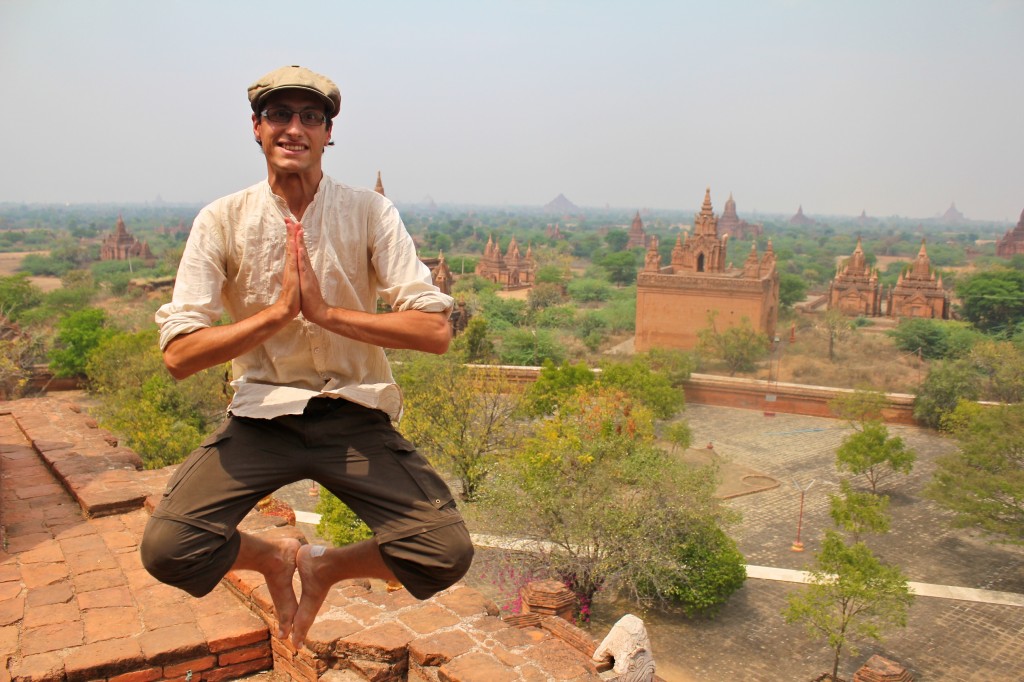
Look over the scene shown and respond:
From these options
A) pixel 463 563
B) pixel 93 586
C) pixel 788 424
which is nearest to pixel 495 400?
pixel 788 424

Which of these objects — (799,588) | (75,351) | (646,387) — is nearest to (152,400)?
(75,351)

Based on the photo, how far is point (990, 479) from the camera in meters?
14.5

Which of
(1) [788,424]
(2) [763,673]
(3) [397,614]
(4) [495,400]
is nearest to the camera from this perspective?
(3) [397,614]

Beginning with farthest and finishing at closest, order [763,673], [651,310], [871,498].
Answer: [651,310], [871,498], [763,673]

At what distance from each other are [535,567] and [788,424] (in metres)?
13.7

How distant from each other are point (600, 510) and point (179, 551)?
32.7ft

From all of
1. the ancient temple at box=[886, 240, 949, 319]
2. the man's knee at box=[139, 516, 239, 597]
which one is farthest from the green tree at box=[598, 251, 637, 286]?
the man's knee at box=[139, 516, 239, 597]

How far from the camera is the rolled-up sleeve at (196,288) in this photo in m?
2.15

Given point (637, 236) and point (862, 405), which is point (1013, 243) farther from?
point (862, 405)

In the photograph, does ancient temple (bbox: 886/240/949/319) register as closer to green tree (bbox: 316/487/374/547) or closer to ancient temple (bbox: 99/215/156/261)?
green tree (bbox: 316/487/374/547)

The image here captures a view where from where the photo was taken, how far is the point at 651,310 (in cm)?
3284

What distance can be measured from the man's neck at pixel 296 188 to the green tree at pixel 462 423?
12.2 m

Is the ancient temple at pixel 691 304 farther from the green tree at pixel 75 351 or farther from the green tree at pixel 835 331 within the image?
the green tree at pixel 75 351

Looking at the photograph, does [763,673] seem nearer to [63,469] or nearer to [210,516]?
[63,469]
